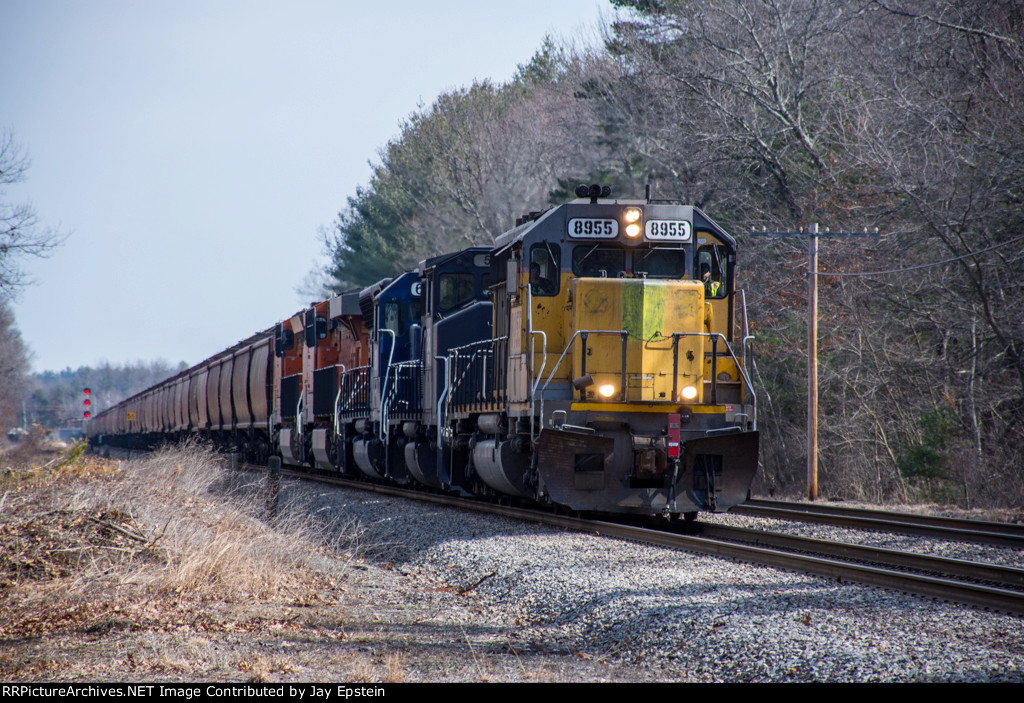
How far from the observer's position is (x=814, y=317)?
698 inches

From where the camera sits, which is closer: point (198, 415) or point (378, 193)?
point (198, 415)

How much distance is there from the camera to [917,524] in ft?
37.2

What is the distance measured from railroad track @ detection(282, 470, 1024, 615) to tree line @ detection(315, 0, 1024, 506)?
7.37 meters

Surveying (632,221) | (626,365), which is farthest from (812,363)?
(626,365)

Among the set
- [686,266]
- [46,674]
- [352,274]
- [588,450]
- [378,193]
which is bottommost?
[46,674]

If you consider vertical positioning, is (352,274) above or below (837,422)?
above

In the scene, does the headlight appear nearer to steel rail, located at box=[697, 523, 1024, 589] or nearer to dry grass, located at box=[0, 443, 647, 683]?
steel rail, located at box=[697, 523, 1024, 589]

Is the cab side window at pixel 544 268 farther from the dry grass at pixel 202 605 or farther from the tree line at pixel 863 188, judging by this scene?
the tree line at pixel 863 188

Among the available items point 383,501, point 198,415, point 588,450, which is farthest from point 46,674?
point 198,415

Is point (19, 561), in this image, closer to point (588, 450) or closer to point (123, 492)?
point (123, 492)

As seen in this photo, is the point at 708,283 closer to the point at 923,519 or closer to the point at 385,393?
the point at 923,519

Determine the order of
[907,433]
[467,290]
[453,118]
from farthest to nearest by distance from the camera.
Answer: [453,118]
[907,433]
[467,290]

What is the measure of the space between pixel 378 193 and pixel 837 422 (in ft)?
103

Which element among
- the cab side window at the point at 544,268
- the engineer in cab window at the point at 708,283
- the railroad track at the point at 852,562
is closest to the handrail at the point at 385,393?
the railroad track at the point at 852,562
